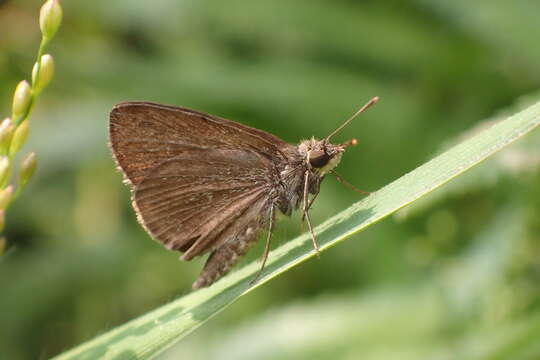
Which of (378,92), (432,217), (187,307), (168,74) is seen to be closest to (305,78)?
(378,92)

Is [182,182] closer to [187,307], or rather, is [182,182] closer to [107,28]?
[187,307]

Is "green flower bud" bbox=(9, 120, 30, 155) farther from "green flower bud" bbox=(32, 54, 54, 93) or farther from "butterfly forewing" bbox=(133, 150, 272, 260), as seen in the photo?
"butterfly forewing" bbox=(133, 150, 272, 260)

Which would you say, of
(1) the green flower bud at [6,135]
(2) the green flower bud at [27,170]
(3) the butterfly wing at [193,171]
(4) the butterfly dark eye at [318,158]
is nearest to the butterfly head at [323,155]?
(4) the butterfly dark eye at [318,158]

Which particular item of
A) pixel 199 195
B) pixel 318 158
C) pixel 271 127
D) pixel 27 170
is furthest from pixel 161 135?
pixel 271 127

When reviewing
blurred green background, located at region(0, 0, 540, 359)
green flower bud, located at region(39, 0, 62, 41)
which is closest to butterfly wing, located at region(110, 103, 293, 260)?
green flower bud, located at region(39, 0, 62, 41)

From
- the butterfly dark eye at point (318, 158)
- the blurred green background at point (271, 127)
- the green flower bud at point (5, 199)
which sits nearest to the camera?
the green flower bud at point (5, 199)

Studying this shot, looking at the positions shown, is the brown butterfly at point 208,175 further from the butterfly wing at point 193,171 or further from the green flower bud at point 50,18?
the green flower bud at point 50,18
